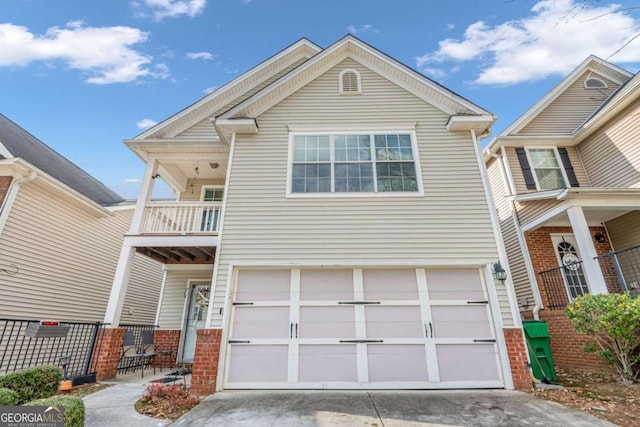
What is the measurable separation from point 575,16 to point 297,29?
9051mm

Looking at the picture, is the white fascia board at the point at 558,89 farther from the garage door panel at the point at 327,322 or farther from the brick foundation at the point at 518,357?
the garage door panel at the point at 327,322

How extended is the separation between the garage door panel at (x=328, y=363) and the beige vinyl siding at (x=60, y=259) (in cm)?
781

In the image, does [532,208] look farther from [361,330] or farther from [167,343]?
[167,343]

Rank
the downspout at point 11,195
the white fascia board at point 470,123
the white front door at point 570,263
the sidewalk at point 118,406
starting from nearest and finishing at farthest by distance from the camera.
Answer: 1. the sidewalk at point 118,406
2. the white fascia board at point 470,123
3. the downspout at point 11,195
4. the white front door at point 570,263


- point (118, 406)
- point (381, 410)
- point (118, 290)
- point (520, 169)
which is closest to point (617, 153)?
point (520, 169)

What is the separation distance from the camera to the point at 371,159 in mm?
6828

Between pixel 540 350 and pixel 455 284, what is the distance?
6.25 ft

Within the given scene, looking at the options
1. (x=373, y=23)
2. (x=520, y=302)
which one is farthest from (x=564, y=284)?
(x=373, y=23)

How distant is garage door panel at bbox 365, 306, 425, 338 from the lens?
18.1 feet

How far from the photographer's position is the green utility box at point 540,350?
17.7ft

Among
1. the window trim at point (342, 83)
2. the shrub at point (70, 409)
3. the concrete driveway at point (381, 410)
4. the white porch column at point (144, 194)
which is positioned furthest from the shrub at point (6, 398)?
the window trim at point (342, 83)

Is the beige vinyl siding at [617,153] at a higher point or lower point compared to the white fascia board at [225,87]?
lower

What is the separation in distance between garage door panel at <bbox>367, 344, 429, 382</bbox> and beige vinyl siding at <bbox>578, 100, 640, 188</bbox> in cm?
799

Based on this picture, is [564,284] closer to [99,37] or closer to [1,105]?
[99,37]
